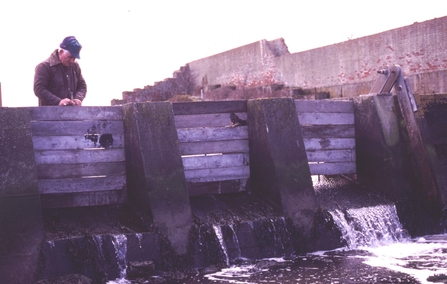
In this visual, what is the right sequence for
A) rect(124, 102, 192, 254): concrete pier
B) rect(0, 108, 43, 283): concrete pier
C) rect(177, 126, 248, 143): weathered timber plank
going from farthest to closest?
rect(177, 126, 248, 143): weathered timber plank < rect(124, 102, 192, 254): concrete pier < rect(0, 108, 43, 283): concrete pier

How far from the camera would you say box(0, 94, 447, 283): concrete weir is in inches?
234

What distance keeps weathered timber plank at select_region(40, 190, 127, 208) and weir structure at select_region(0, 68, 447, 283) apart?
0.01m

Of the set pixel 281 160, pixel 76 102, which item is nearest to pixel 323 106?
pixel 281 160

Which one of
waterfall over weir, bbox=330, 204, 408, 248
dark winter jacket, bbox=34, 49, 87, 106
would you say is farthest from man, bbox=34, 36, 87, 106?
waterfall over weir, bbox=330, 204, 408, 248

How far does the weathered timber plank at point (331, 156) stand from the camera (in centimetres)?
859

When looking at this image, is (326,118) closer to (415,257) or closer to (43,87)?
(415,257)

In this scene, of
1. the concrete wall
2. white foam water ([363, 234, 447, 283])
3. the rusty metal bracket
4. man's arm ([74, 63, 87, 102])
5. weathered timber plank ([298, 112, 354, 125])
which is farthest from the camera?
the concrete wall

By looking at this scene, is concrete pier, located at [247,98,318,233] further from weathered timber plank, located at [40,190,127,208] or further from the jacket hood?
the jacket hood

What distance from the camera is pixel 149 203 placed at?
6523mm

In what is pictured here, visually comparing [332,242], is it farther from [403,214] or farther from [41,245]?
[41,245]

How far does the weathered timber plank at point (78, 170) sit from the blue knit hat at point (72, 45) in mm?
1441

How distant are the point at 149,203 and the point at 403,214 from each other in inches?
154

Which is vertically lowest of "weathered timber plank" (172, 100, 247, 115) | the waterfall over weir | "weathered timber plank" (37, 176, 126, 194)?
the waterfall over weir

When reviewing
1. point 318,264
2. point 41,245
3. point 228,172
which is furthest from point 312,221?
point 41,245
